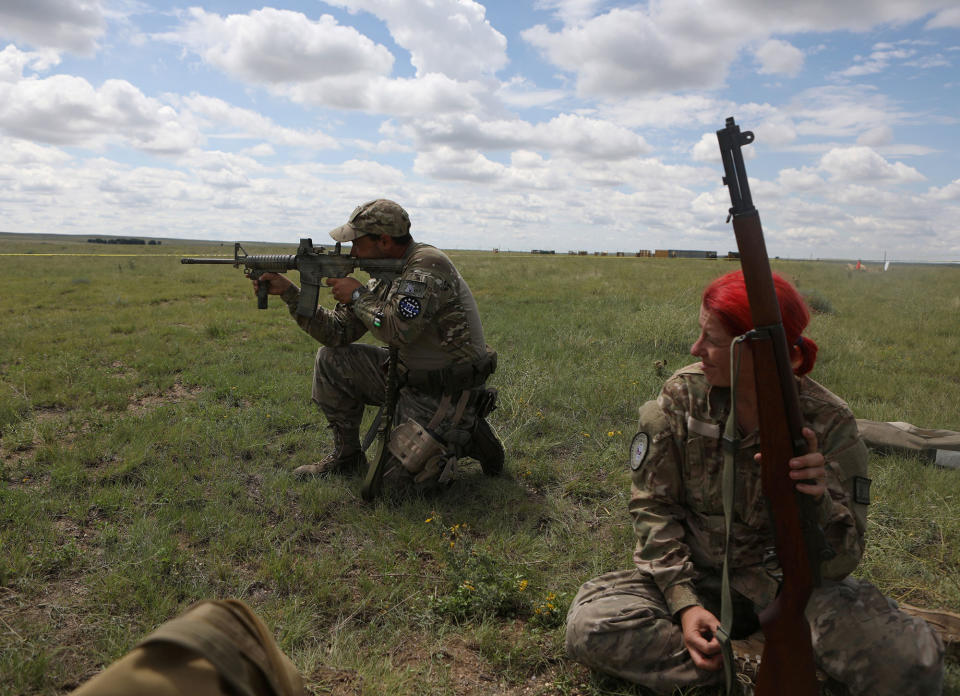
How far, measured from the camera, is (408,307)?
4516 mm

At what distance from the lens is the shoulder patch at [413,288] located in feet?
14.9

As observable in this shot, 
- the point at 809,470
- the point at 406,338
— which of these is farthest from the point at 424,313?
the point at 809,470

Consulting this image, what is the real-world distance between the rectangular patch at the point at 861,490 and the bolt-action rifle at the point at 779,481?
0.37 metres

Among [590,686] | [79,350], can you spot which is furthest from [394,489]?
[79,350]

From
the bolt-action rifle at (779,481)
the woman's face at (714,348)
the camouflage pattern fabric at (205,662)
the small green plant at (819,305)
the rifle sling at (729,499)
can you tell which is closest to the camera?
the camouflage pattern fabric at (205,662)

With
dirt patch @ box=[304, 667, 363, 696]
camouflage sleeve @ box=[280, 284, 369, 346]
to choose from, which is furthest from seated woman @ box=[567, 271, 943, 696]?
camouflage sleeve @ box=[280, 284, 369, 346]

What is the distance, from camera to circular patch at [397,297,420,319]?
14.8 feet

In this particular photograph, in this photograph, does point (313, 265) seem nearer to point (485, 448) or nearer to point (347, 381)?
point (347, 381)

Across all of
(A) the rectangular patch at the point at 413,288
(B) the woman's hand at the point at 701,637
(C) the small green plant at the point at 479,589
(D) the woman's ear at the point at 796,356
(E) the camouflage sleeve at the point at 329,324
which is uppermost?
(A) the rectangular patch at the point at 413,288

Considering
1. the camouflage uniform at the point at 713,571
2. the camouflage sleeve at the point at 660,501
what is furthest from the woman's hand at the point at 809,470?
the camouflage sleeve at the point at 660,501

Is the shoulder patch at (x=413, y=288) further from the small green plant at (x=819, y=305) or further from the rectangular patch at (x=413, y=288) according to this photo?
the small green plant at (x=819, y=305)

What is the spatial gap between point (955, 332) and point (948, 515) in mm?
9871

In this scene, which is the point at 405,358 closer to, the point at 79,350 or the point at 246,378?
the point at 246,378

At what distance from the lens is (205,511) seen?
4301 millimetres
